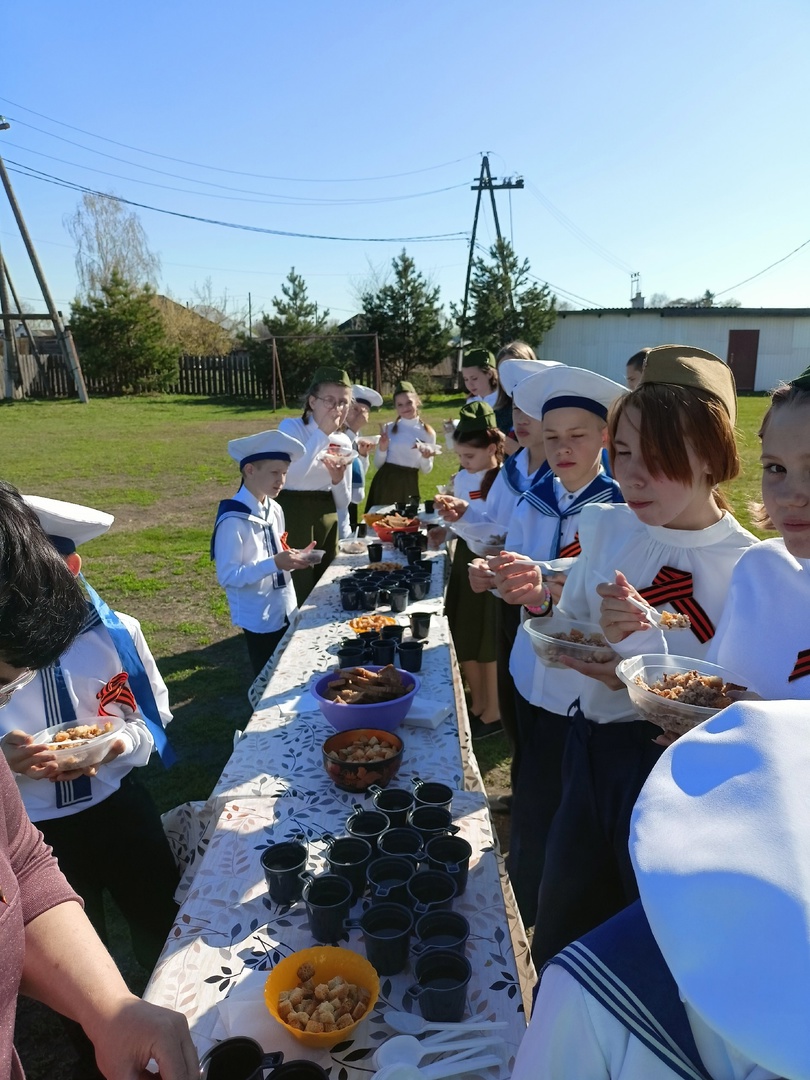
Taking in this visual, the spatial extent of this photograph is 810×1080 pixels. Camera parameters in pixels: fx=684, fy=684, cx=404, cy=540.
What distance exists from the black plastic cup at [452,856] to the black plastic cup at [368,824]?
15cm

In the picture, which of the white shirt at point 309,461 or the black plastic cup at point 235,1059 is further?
the white shirt at point 309,461

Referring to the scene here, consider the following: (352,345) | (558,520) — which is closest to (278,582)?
(558,520)

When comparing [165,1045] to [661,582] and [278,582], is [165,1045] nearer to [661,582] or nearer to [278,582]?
[661,582]

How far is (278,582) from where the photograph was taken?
404 cm

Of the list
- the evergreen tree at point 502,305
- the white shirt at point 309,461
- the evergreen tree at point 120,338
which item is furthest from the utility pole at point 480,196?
the white shirt at point 309,461

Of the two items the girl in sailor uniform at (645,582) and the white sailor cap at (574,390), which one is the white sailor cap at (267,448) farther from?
the girl in sailor uniform at (645,582)

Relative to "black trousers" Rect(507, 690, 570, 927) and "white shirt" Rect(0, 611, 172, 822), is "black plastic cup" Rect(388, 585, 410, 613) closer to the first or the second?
"black trousers" Rect(507, 690, 570, 927)

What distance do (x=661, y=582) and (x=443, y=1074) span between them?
4.52ft

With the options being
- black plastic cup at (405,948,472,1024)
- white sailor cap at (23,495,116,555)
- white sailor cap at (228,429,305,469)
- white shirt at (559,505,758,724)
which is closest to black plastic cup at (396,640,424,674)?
white shirt at (559,505,758,724)

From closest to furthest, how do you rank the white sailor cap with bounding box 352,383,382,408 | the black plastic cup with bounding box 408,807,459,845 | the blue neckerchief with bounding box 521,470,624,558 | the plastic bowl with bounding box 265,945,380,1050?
the plastic bowl with bounding box 265,945,380,1050, the black plastic cup with bounding box 408,807,459,845, the blue neckerchief with bounding box 521,470,624,558, the white sailor cap with bounding box 352,383,382,408

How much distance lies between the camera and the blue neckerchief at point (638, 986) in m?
0.76

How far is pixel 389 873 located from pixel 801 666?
1.08m

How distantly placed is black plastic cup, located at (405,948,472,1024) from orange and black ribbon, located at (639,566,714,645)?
44.2 inches

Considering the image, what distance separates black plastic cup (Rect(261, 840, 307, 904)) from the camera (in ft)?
5.44
